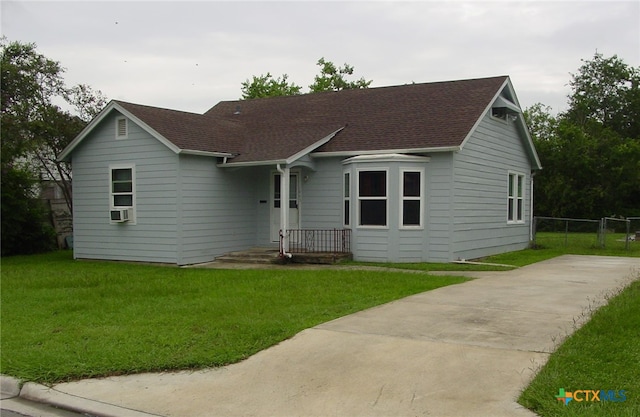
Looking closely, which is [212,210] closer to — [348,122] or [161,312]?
[348,122]

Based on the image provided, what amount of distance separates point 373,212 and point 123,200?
7134 mm

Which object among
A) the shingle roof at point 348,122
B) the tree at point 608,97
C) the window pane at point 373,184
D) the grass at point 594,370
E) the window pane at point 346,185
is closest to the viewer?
the grass at point 594,370

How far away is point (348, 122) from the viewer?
59.0 feet

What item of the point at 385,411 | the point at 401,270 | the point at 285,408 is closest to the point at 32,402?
the point at 285,408

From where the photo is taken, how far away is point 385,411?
496cm

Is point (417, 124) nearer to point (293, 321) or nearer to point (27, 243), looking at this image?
point (293, 321)

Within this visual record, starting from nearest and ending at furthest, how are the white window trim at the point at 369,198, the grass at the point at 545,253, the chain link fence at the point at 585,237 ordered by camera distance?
the grass at the point at 545,253 → the white window trim at the point at 369,198 → the chain link fence at the point at 585,237

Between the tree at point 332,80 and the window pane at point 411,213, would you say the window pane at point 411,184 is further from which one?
the tree at point 332,80

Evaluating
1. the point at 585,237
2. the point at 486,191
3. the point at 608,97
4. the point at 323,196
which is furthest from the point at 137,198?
the point at 608,97

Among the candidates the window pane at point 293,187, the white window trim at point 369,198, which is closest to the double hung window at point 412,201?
the white window trim at point 369,198

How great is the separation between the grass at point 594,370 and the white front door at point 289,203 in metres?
10.6

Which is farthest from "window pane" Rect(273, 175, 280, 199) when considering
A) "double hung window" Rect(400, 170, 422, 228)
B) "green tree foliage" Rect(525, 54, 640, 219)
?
"green tree foliage" Rect(525, 54, 640, 219)

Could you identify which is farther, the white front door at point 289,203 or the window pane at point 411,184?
the white front door at point 289,203

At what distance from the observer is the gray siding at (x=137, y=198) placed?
51.6ft
